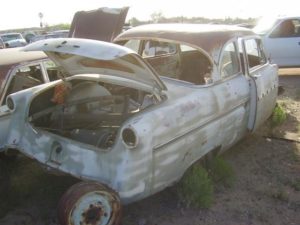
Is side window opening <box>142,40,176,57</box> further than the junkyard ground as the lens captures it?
Yes

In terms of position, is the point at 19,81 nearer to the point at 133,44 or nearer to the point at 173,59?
the point at 133,44

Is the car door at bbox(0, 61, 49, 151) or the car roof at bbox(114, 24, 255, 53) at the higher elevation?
the car roof at bbox(114, 24, 255, 53)

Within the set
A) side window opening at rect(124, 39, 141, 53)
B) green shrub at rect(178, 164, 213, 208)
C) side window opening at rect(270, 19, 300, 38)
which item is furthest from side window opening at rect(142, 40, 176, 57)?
side window opening at rect(270, 19, 300, 38)

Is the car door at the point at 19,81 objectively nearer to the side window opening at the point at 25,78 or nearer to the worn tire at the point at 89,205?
the side window opening at the point at 25,78

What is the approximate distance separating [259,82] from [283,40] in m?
6.35

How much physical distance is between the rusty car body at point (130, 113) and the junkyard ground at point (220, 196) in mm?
417

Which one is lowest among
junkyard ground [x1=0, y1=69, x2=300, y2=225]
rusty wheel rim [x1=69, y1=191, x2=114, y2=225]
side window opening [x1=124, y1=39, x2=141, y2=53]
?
junkyard ground [x1=0, y1=69, x2=300, y2=225]

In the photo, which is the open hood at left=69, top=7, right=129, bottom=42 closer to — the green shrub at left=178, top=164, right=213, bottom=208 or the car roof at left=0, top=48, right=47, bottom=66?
the car roof at left=0, top=48, right=47, bottom=66

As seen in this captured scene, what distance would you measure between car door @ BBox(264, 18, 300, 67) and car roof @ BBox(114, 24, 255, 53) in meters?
6.26

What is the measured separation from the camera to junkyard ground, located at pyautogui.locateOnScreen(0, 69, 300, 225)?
154 inches

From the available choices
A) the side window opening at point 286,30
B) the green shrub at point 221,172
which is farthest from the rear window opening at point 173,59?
the side window opening at point 286,30

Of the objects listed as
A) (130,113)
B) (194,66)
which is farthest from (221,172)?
(194,66)

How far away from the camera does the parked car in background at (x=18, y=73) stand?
4651 millimetres

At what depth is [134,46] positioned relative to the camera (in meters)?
5.57
